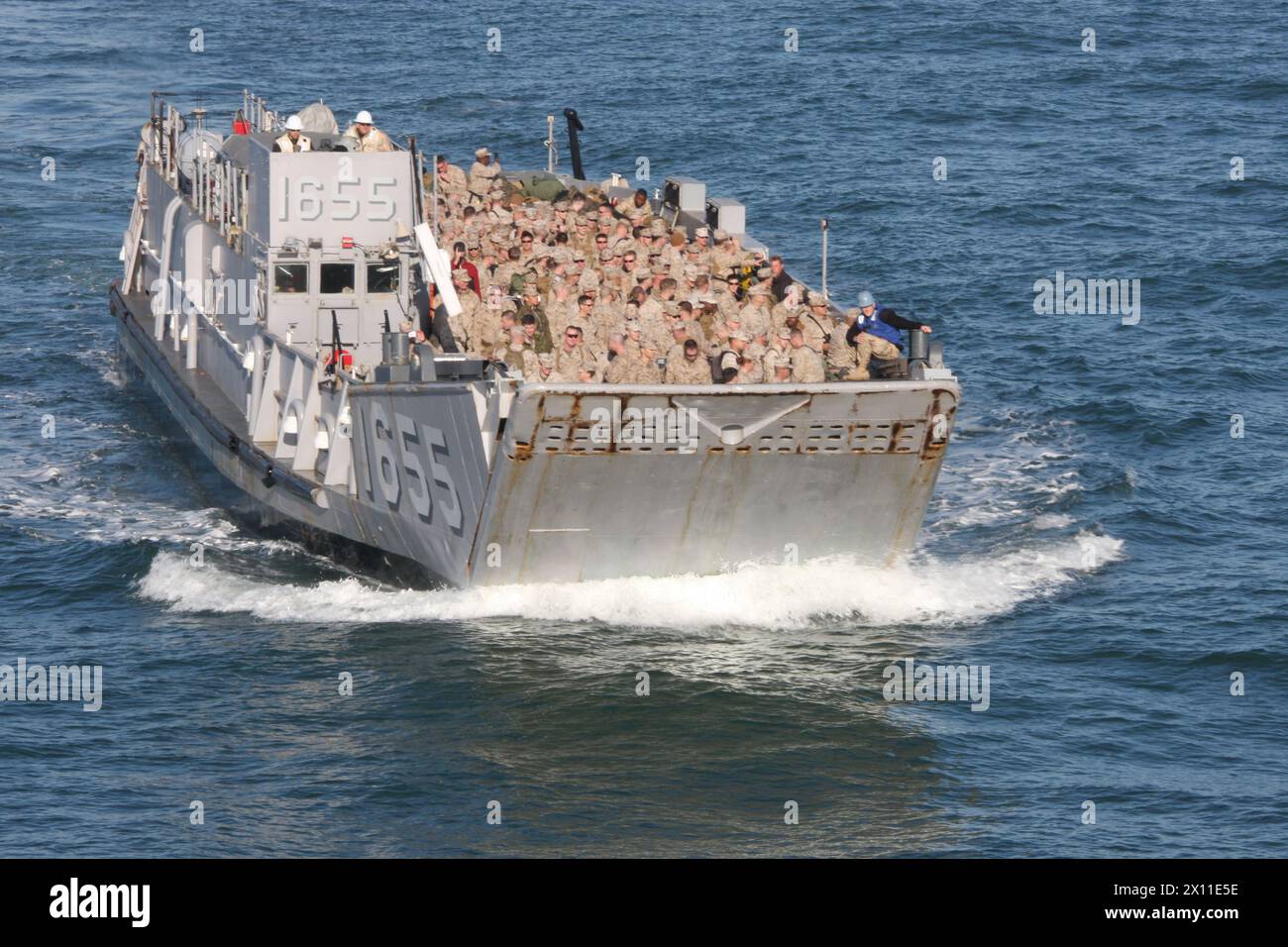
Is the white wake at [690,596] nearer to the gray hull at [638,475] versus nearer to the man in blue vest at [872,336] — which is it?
the gray hull at [638,475]

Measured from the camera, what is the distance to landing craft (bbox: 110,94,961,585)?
28.9m

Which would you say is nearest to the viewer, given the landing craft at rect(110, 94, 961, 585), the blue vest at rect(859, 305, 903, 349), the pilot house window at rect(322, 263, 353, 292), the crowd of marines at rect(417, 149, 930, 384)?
the landing craft at rect(110, 94, 961, 585)

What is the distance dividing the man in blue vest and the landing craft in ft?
0.99

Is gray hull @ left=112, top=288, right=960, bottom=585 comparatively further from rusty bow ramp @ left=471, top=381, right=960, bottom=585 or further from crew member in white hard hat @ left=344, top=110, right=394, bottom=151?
crew member in white hard hat @ left=344, top=110, right=394, bottom=151

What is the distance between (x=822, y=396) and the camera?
2875 centimetres

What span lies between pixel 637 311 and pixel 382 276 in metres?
6.17

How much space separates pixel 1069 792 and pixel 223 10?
66.6 metres

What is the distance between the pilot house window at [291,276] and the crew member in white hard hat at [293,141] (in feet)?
6.45

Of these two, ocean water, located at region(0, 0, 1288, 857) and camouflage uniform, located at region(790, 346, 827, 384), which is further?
camouflage uniform, located at region(790, 346, 827, 384)

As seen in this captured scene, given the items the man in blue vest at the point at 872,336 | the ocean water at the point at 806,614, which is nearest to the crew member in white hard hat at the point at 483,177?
the ocean water at the point at 806,614

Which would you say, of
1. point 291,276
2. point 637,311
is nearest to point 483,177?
point 291,276

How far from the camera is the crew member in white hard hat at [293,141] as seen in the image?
35.1 meters

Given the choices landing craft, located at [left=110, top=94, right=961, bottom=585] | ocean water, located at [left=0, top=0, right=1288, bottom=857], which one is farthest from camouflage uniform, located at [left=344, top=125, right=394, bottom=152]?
ocean water, located at [left=0, top=0, right=1288, bottom=857]

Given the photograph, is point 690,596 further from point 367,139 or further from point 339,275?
point 367,139
